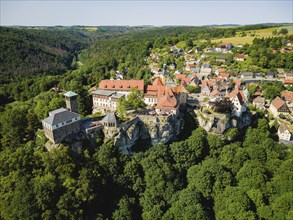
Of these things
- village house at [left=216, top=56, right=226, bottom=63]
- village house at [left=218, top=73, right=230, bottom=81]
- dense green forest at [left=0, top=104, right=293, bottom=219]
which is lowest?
dense green forest at [left=0, top=104, right=293, bottom=219]

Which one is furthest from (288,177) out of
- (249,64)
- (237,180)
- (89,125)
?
(249,64)

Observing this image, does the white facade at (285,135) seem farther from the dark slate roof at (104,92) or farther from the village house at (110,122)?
the dark slate roof at (104,92)

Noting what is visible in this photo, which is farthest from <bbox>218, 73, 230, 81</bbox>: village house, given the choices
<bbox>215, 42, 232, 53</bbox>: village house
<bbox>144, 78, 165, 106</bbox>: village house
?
<bbox>144, 78, 165, 106</bbox>: village house

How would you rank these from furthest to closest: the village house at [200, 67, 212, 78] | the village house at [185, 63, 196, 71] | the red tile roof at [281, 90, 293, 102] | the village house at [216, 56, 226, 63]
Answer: the village house at [216, 56, 226, 63], the village house at [185, 63, 196, 71], the village house at [200, 67, 212, 78], the red tile roof at [281, 90, 293, 102]

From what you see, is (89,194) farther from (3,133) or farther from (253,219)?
(253,219)

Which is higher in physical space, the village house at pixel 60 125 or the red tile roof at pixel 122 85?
the red tile roof at pixel 122 85

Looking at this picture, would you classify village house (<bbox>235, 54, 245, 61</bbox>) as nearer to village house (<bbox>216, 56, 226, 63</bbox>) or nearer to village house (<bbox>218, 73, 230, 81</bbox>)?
village house (<bbox>216, 56, 226, 63</bbox>)

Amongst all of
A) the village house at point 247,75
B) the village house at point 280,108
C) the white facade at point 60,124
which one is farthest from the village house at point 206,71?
the white facade at point 60,124

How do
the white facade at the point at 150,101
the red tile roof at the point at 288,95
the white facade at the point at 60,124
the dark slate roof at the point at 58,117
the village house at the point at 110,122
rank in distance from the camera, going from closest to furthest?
the white facade at the point at 60,124, the dark slate roof at the point at 58,117, the village house at the point at 110,122, the white facade at the point at 150,101, the red tile roof at the point at 288,95
